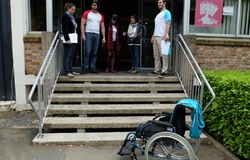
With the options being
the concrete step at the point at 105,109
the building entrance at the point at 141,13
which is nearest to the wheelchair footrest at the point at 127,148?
the concrete step at the point at 105,109

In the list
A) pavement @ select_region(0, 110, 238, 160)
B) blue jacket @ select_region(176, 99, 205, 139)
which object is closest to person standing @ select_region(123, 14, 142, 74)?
pavement @ select_region(0, 110, 238, 160)

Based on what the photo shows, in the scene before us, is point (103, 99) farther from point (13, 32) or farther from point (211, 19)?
point (211, 19)

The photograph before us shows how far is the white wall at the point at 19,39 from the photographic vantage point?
5.71 metres

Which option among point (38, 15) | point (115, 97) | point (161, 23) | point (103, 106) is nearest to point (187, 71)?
point (161, 23)

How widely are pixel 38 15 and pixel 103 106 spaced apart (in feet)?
10.1

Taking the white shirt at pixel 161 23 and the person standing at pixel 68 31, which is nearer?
the person standing at pixel 68 31

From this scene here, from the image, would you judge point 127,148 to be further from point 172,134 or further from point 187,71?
point 187,71

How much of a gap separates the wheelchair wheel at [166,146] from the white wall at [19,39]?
3.90m

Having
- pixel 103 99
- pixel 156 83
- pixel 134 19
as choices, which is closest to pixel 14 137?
pixel 103 99

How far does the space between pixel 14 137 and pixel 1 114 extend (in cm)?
181

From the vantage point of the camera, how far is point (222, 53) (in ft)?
20.5

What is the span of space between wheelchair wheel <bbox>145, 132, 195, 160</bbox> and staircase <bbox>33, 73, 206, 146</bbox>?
877mm

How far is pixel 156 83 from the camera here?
562cm

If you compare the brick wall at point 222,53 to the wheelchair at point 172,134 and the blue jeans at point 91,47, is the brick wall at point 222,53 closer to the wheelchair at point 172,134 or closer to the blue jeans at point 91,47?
the blue jeans at point 91,47
